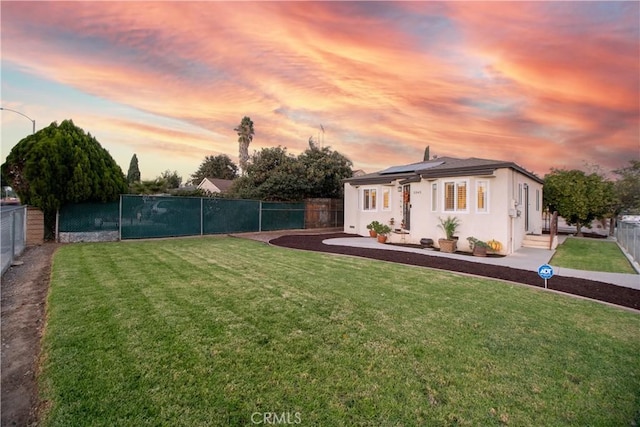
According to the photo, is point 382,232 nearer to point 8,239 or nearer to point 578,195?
point 8,239

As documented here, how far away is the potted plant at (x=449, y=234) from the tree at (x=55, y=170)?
46.0ft

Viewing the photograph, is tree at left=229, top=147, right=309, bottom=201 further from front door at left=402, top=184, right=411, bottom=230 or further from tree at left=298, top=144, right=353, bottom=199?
front door at left=402, top=184, right=411, bottom=230

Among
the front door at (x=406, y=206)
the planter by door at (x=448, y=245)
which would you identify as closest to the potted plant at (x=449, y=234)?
the planter by door at (x=448, y=245)

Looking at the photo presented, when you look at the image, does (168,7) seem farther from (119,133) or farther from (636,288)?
(636,288)

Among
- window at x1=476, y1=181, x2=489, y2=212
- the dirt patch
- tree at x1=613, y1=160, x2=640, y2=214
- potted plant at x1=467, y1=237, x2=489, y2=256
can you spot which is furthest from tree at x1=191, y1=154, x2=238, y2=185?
tree at x1=613, y1=160, x2=640, y2=214

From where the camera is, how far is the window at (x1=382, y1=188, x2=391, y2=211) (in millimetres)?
17219

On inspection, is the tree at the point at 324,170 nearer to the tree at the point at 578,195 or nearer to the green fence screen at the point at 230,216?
the green fence screen at the point at 230,216

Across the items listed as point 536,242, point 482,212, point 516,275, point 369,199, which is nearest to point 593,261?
point 536,242

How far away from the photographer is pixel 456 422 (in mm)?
2369

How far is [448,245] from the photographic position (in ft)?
40.0

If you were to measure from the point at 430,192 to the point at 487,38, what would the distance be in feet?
19.9

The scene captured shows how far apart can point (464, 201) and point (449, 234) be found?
1.53 meters

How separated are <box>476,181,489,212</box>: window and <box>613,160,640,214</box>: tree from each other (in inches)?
770

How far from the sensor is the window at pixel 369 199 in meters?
18.0
